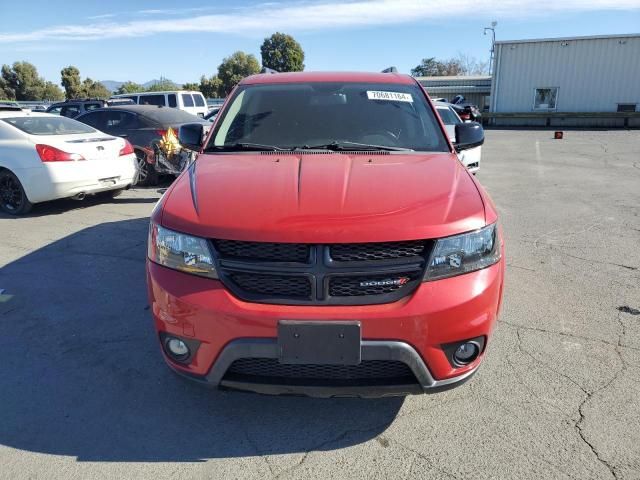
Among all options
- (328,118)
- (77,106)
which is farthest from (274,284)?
(77,106)

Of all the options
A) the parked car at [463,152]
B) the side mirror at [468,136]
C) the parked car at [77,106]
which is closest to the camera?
the side mirror at [468,136]

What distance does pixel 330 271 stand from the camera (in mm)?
2172

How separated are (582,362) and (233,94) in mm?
3230

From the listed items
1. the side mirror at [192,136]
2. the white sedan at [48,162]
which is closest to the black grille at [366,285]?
the side mirror at [192,136]

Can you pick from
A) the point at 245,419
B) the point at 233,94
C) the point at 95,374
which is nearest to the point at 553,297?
the point at 245,419

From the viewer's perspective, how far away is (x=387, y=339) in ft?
7.00

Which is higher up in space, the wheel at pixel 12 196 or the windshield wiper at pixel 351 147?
the windshield wiper at pixel 351 147

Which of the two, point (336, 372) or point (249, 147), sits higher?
point (249, 147)

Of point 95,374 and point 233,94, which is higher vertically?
point 233,94

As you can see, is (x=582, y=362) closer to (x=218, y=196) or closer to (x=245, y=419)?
(x=245, y=419)

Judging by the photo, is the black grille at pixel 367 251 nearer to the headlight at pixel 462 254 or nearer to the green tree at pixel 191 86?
the headlight at pixel 462 254

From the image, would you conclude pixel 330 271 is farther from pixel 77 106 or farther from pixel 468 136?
pixel 77 106

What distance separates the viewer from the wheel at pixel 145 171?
9414 mm

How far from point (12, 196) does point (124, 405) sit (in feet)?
19.7
